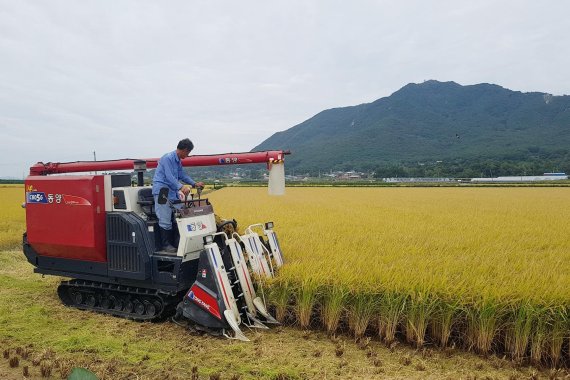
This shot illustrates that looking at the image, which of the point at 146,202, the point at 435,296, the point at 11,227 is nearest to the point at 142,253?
the point at 146,202

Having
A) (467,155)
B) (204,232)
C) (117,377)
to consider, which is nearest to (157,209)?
(204,232)

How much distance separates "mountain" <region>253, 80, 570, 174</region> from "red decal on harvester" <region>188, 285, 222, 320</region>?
10448cm

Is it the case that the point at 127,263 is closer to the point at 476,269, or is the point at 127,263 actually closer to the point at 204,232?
the point at 204,232

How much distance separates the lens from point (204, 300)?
5.78 m

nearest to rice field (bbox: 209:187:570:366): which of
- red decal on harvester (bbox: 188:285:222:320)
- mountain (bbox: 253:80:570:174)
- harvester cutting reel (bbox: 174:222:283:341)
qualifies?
harvester cutting reel (bbox: 174:222:283:341)

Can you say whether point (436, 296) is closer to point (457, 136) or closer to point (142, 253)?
point (142, 253)

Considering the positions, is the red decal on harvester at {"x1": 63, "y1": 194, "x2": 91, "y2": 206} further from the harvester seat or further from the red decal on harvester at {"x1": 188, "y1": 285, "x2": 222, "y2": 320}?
the red decal on harvester at {"x1": 188, "y1": 285, "x2": 222, "y2": 320}

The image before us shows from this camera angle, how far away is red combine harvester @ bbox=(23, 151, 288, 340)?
232 inches

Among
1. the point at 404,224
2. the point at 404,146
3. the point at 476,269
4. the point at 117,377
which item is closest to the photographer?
the point at 117,377

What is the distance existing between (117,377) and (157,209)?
8.79 ft

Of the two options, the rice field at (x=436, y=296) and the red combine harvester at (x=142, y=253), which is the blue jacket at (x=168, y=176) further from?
the rice field at (x=436, y=296)

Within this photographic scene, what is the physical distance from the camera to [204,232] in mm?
6574

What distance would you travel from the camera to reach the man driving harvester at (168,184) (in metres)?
6.59

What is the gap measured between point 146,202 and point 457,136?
463ft
